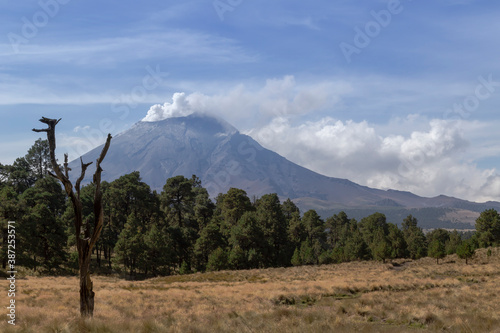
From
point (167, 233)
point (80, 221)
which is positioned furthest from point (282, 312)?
point (167, 233)

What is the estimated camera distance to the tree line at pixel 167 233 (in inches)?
2344

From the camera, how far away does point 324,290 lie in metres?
29.9

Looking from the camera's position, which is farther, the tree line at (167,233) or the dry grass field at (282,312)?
the tree line at (167,233)

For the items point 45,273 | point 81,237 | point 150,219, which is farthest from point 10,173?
point 81,237

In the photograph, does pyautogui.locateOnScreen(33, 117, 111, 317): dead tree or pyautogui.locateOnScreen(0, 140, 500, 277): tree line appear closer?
pyautogui.locateOnScreen(33, 117, 111, 317): dead tree

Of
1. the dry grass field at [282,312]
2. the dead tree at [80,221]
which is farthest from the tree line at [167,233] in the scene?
the dead tree at [80,221]

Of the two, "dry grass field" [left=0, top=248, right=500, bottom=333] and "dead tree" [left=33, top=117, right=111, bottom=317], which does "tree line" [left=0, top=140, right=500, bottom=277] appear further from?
"dead tree" [left=33, top=117, right=111, bottom=317]

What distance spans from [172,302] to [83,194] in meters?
61.3

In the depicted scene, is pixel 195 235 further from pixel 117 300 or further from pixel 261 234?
pixel 117 300

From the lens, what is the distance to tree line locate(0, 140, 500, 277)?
59531 millimetres

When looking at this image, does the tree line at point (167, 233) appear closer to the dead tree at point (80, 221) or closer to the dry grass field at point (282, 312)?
the dry grass field at point (282, 312)

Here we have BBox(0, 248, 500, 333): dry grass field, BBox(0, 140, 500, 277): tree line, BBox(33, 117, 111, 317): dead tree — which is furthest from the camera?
BBox(0, 140, 500, 277): tree line

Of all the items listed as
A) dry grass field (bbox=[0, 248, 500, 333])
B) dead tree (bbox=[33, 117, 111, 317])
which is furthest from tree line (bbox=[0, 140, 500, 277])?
dead tree (bbox=[33, 117, 111, 317])

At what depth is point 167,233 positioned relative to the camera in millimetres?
73562
